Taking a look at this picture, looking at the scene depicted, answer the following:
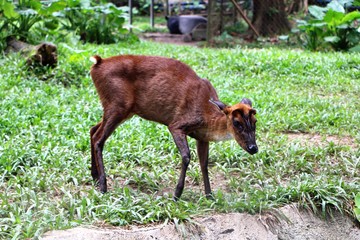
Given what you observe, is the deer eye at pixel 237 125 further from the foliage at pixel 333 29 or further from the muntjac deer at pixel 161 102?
the foliage at pixel 333 29

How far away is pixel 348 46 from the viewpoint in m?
12.3

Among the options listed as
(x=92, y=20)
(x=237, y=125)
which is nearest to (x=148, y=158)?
(x=237, y=125)

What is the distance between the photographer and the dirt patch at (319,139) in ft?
20.5

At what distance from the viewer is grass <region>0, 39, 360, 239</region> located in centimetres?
431

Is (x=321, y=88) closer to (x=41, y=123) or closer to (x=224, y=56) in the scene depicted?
(x=224, y=56)

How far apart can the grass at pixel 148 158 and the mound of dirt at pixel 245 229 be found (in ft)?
0.29

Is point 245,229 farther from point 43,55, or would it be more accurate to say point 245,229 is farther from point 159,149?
point 43,55

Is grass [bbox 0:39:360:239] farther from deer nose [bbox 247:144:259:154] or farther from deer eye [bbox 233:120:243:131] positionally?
deer eye [bbox 233:120:243:131]

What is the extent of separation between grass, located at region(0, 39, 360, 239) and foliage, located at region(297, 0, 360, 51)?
3.34 meters

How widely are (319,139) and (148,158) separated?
197 cm

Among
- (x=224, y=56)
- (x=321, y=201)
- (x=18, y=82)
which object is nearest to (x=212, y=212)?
(x=321, y=201)

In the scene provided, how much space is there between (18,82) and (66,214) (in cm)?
429

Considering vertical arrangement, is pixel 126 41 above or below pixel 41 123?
below

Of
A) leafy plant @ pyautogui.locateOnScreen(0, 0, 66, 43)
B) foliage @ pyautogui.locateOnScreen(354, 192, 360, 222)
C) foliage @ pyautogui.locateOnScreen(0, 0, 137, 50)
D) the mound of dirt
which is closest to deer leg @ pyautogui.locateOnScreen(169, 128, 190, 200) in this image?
the mound of dirt
